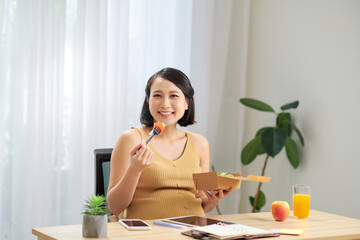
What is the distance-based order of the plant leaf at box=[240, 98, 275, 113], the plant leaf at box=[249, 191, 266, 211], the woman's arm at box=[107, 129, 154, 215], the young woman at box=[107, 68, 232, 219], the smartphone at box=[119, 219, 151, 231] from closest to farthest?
1. the smartphone at box=[119, 219, 151, 231]
2. the woman's arm at box=[107, 129, 154, 215]
3. the young woman at box=[107, 68, 232, 219]
4. the plant leaf at box=[240, 98, 275, 113]
5. the plant leaf at box=[249, 191, 266, 211]

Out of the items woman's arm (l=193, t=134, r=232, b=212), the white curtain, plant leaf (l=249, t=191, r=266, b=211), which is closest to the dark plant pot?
woman's arm (l=193, t=134, r=232, b=212)

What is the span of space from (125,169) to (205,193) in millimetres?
360

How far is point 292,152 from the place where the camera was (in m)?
3.54

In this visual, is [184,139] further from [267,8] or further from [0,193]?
[267,8]

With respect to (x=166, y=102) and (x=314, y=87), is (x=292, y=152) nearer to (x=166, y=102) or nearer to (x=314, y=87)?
(x=314, y=87)

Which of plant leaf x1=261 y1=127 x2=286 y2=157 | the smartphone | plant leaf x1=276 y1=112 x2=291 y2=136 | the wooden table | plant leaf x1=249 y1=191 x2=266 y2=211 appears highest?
plant leaf x1=276 y1=112 x2=291 y2=136

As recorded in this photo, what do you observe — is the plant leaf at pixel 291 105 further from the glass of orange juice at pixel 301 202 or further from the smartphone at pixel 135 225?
the smartphone at pixel 135 225

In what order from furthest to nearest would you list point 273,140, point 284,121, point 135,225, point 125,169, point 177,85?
point 284,121
point 273,140
point 177,85
point 125,169
point 135,225

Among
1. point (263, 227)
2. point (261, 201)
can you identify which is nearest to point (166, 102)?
point (263, 227)

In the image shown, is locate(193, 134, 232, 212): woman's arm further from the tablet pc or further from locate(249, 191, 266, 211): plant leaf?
locate(249, 191, 266, 211): plant leaf

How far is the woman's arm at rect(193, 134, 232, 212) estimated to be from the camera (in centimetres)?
207

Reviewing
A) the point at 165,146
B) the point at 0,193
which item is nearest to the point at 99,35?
the point at 0,193

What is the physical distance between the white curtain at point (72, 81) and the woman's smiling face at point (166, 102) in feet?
4.10

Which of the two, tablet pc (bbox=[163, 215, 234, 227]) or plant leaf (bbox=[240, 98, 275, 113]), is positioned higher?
plant leaf (bbox=[240, 98, 275, 113])
